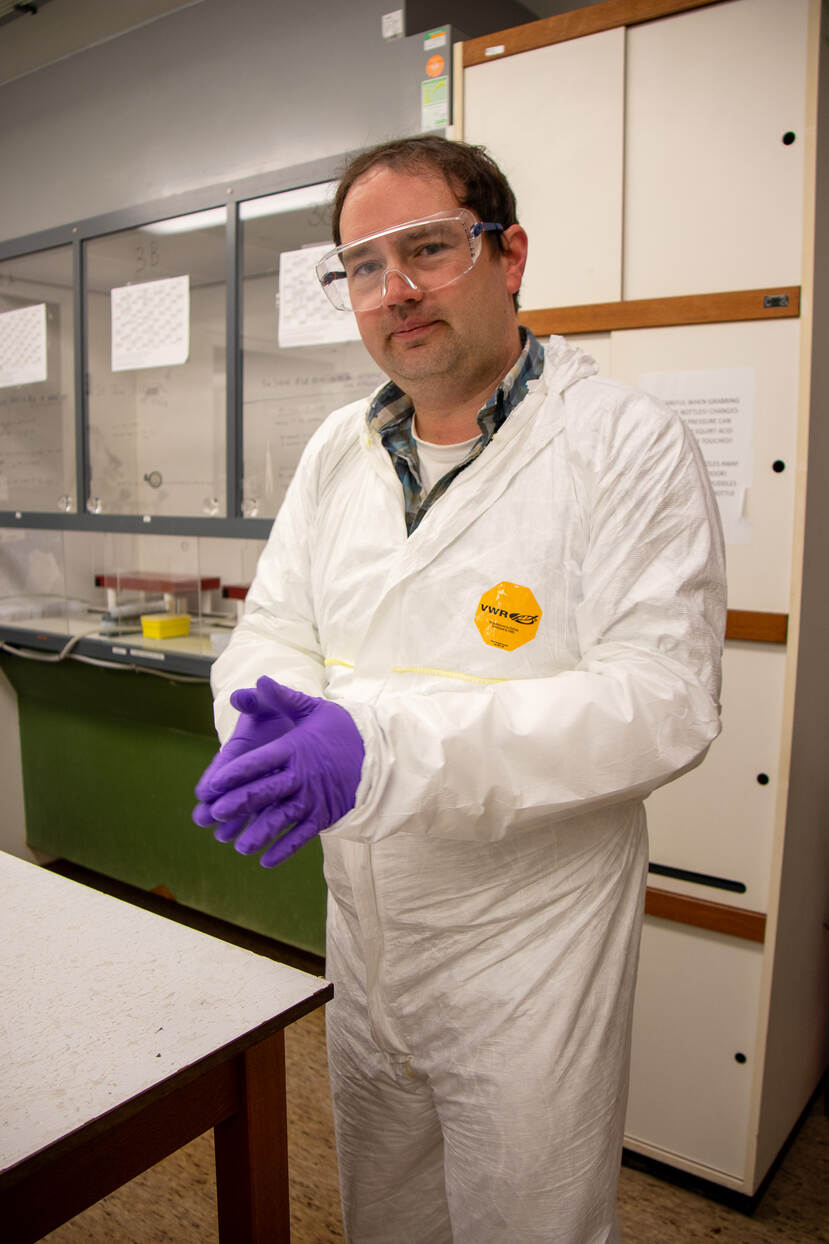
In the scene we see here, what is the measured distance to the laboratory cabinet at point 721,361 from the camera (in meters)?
1.52

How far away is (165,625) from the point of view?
2.75 metres

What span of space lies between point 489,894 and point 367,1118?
44 centimetres

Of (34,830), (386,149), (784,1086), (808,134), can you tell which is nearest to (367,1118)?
(784,1086)

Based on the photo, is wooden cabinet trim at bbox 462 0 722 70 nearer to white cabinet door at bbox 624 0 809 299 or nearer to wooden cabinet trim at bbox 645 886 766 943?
white cabinet door at bbox 624 0 809 299

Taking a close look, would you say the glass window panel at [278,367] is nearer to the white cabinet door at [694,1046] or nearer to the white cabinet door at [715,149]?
the white cabinet door at [715,149]

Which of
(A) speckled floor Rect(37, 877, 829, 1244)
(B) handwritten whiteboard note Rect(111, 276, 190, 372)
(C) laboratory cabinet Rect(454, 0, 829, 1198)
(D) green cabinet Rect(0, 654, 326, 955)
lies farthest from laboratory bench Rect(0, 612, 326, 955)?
(C) laboratory cabinet Rect(454, 0, 829, 1198)

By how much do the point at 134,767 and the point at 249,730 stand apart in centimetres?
214

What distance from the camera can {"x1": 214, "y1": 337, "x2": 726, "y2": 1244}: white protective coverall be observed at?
3.05 feet

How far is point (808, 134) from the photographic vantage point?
1455 millimetres

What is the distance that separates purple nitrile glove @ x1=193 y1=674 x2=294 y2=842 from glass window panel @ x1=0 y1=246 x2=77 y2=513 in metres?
2.23

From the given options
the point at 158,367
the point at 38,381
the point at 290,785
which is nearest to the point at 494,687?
the point at 290,785

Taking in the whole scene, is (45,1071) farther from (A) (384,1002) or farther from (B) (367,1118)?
(B) (367,1118)

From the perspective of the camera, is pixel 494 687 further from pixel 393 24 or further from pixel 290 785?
pixel 393 24

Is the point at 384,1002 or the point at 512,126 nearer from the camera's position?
the point at 384,1002
